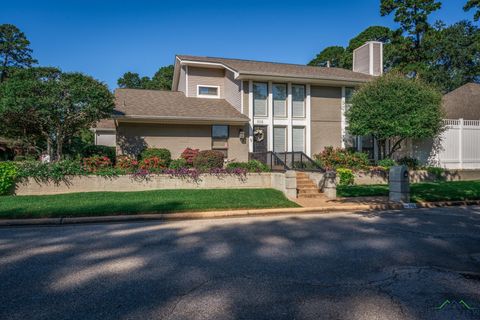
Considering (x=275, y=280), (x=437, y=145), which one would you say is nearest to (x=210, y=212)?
(x=275, y=280)

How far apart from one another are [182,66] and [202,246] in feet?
53.2

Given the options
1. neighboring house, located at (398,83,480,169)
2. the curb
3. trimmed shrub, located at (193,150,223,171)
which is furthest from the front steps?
neighboring house, located at (398,83,480,169)

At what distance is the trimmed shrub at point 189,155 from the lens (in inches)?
→ 624

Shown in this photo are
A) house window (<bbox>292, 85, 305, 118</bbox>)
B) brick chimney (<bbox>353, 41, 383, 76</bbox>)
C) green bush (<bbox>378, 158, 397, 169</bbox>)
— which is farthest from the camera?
brick chimney (<bbox>353, 41, 383, 76</bbox>)

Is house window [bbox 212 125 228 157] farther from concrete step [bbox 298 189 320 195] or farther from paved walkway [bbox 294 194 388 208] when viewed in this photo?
paved walkway [bbox 294 194 388 208]

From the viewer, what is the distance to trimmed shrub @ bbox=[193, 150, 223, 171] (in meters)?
14.2

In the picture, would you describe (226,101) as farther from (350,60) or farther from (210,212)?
(350,60)

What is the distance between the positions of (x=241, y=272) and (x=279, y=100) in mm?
15325

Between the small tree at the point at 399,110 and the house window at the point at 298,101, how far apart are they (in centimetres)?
313

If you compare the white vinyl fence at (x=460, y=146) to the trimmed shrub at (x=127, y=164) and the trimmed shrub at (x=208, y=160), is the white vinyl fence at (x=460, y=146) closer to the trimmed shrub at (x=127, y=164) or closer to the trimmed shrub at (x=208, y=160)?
the trimmed shrub at (x=208, y=160)

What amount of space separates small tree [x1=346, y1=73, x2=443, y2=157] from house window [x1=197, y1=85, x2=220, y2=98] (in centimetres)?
828

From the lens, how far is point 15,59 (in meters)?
50.0

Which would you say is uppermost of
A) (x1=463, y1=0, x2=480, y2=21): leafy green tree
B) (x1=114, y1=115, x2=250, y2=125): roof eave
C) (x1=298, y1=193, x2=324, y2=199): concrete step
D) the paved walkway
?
(x1=463, y1=0, x2=480, y2=21): leafy green tree

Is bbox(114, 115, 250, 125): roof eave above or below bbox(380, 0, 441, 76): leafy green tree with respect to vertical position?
below
